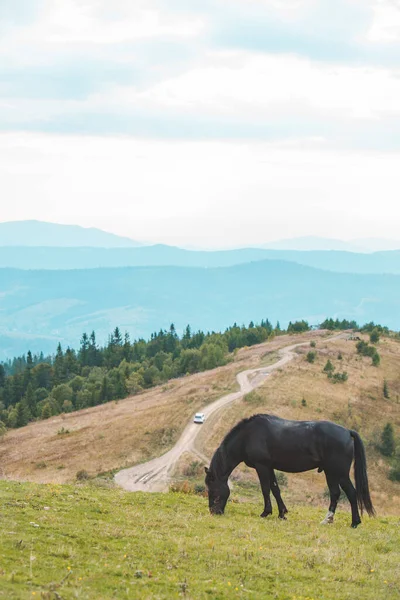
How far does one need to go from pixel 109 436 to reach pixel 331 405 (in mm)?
22810

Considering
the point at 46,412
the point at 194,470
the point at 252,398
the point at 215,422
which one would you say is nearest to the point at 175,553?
the point at 194,470

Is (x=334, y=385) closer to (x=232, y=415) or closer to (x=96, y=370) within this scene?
(x=232, y=415)

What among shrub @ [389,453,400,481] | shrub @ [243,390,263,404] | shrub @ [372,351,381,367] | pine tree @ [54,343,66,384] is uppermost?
shrub @ [372,351,381,367]

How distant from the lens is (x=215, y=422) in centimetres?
5778

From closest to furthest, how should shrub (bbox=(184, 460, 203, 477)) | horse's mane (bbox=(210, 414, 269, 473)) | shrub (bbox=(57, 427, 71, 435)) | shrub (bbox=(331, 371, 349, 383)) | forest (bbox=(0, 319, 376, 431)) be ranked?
horse's mane (bbox=(210, 414, 269, 473)) → shrub (bbox=(184, 460, 203, 477)) → shrub (bbox=(57, 427, 71, 435)) → shrub (bbox=(331, 371, 349, 383)) → forest (bbox=(0, 319, 376, 431))

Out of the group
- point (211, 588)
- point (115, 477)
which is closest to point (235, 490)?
point (115, 477)

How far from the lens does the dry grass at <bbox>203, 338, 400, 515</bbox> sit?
143ft

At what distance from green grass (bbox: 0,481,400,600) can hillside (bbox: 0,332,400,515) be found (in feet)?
47.9

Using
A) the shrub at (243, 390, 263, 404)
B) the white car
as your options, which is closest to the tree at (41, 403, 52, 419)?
the white car

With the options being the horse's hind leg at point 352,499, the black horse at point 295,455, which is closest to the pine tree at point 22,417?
the black horse at point 295,455

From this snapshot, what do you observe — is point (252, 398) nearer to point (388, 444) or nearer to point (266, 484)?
point (388, 444)

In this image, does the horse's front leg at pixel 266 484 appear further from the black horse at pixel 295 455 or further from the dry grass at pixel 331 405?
the dry grass at pixel 331 405

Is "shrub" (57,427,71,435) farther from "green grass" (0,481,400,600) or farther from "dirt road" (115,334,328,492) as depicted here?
"green grass" (0,481,400,600)

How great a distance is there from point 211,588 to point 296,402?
167ft
